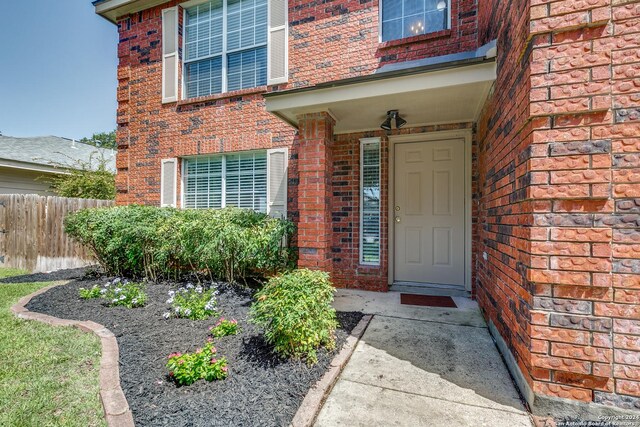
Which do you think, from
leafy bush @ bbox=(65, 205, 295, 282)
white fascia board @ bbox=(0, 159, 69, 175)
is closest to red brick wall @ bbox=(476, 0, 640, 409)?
leafy bush @ bbox=(65, 205, 295, 282)

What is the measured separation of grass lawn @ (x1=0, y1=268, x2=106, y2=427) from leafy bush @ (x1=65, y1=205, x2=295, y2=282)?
5.85 feet

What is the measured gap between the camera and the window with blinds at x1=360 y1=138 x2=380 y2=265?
4734 millimetres

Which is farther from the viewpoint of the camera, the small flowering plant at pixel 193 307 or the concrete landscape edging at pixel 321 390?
the small flowering plant at pixel 193 307

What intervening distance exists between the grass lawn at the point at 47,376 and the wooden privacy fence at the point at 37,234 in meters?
→ 4.08

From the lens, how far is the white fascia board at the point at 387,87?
292cm

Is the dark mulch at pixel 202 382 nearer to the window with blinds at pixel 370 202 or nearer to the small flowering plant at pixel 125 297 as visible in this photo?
the small flowering plant at pixel 125 297

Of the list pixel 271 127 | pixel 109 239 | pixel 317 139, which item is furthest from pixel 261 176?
pixel 109 239

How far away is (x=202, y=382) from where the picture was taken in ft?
7.05

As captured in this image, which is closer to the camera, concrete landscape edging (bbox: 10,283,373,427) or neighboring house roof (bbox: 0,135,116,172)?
concrete landscape edging (bbox: 10,283,373,427)

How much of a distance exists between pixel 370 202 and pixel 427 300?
170 centimetres

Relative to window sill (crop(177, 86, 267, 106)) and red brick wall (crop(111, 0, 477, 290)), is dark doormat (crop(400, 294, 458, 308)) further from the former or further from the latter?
window sill (crop(177, 86, 267, 106))

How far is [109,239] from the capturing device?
16.6ft

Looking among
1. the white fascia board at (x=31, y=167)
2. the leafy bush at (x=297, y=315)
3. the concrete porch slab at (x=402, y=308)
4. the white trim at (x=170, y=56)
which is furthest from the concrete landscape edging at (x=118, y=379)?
the white fascia board at (x=31, y=167)

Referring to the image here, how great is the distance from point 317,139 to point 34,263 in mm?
7419
